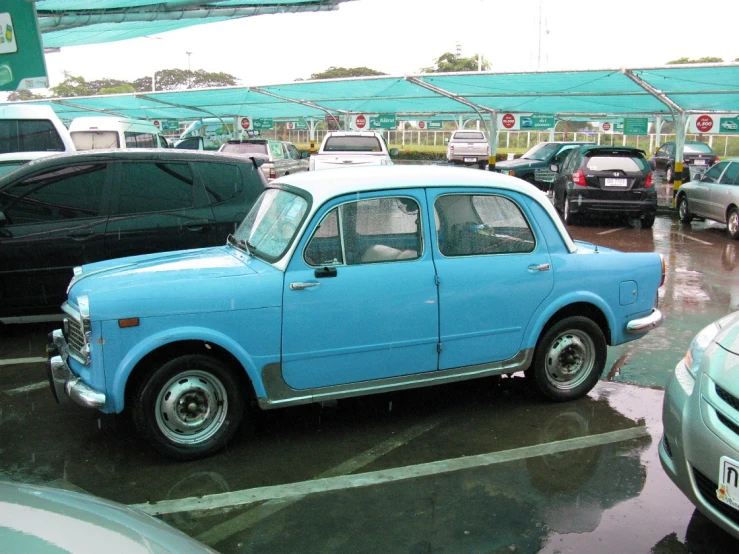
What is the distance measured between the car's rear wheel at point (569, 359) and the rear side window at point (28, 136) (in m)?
9.07

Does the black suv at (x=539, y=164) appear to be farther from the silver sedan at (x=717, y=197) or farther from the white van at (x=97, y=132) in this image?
the white van at (x=97, y=132)

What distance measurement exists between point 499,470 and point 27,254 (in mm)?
4657

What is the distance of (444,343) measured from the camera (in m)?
4.82

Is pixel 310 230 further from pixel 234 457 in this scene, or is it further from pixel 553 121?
pixel 553 121

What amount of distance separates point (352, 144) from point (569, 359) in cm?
1466

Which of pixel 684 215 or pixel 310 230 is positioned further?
pixel 684 215

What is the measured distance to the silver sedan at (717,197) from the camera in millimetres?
13562

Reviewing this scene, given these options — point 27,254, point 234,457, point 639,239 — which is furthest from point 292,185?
point 639,239

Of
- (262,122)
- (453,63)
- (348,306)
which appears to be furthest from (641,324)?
(453,63)

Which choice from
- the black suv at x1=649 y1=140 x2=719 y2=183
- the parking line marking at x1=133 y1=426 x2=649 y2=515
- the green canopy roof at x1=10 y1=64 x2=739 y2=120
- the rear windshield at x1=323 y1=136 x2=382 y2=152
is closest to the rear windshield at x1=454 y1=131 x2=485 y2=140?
the green canopy roof at x1=10 y1=64 x2=739 y2=120

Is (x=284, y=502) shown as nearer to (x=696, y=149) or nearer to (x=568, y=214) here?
(x=568, y=214)

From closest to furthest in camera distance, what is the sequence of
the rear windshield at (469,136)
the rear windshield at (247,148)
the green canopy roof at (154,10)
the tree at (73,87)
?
1. the green canopy roof at (154,10)
2. the rear windshield at (247,148)
3. the rear windshield at (469,136)
4. the tree at (73,87)

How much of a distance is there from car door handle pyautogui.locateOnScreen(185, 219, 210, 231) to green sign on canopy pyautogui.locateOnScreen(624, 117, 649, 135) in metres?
26.8

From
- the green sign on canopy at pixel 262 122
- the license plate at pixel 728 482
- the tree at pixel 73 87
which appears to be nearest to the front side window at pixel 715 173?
the license plate at pixel 728 482
